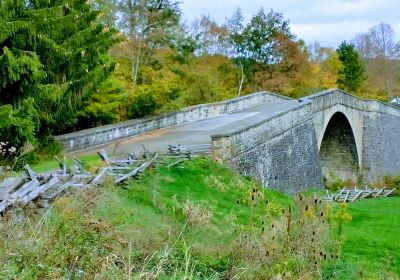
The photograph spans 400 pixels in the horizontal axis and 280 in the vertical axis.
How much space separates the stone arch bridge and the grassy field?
6.06 m

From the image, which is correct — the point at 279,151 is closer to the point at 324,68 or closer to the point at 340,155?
the point at 340,155

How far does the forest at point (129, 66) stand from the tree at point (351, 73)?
9 cm

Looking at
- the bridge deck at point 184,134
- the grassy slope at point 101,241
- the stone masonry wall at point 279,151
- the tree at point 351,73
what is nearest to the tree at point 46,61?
the bridge deck at point 184,134

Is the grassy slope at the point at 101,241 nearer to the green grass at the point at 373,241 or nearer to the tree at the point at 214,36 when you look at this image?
the green grass at the point at 373,241

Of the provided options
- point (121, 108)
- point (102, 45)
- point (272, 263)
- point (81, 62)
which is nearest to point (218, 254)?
point (272, 263)

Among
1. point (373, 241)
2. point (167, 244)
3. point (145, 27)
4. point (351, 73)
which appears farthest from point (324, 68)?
point (167, 244)

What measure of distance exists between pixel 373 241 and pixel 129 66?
1933cm

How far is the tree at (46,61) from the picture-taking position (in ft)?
49.2

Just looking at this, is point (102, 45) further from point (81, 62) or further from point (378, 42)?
point (378, 42)

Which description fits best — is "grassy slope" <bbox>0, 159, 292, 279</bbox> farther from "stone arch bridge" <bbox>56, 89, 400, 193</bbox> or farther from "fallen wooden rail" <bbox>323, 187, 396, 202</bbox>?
"fallen wooden rail" <bbox>323, 187, 396, 202</bbox>

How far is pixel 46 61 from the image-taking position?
17.3 meters

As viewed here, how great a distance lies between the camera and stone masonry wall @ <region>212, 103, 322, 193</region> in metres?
17.4

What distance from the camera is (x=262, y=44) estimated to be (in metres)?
45.2

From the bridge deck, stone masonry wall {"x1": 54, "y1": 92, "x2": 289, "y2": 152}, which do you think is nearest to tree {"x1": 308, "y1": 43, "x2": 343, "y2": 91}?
stone masonry wall {"x1": 54, "y1": 92, "x2": 289, "y2": 152}
